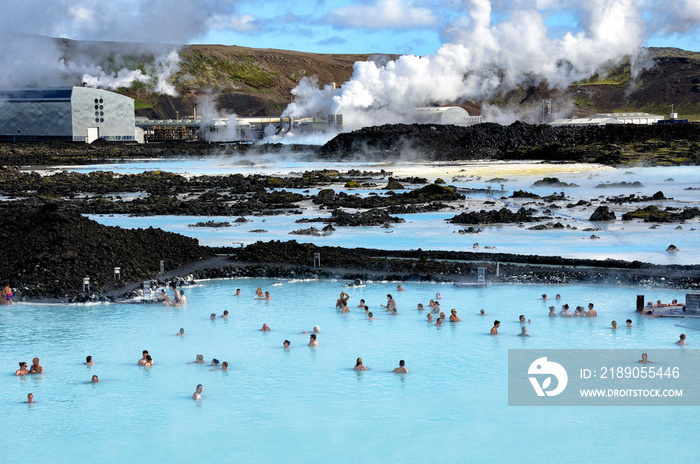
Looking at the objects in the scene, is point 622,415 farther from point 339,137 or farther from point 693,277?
point 339,137

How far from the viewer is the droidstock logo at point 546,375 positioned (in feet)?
58.1

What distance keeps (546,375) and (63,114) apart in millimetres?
126488

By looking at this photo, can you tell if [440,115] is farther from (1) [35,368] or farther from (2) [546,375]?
(1) [35,368]

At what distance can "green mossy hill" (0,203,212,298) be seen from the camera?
2664cm

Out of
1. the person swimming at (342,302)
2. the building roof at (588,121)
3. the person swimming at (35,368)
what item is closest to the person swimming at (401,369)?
the person swimming at (342,302)

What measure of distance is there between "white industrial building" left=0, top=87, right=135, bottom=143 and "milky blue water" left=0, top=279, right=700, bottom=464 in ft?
368

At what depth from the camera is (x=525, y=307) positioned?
972 inches

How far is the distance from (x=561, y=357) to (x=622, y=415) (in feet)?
12.1

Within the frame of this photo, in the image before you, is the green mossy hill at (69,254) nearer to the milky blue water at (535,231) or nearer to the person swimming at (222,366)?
the milky blue water at (535,231)

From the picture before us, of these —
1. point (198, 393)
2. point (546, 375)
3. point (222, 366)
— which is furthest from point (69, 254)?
point (546, 375)

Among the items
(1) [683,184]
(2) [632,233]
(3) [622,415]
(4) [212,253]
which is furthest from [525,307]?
(1) [683,184]

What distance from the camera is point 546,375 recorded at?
61.8 ft

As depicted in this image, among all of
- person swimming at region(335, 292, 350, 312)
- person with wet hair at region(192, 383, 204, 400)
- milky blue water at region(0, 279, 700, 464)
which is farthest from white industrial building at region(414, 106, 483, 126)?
person with wet hair at region(192, 383, 204, 400)

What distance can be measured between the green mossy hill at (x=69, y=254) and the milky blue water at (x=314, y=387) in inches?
65.4
